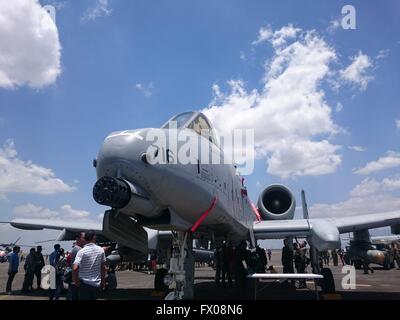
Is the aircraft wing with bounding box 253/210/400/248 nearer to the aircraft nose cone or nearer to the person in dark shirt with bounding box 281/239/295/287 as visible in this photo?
the person in dark shirt with bounding box 281/239/295/287

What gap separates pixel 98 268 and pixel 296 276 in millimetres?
3683

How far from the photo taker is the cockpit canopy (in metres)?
7.70

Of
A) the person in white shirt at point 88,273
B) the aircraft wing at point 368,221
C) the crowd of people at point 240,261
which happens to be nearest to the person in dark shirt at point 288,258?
the crowd of people at point 240,261

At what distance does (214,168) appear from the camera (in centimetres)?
789

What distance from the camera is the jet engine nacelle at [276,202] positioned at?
601 inches

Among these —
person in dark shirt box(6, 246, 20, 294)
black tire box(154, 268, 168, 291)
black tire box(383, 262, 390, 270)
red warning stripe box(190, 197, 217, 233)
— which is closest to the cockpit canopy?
red warning stripe box(190, 197, 217, 233)

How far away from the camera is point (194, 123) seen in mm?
8086

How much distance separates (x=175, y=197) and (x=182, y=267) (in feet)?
5.29

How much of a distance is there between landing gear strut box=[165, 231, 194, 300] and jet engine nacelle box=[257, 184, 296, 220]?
818cm
